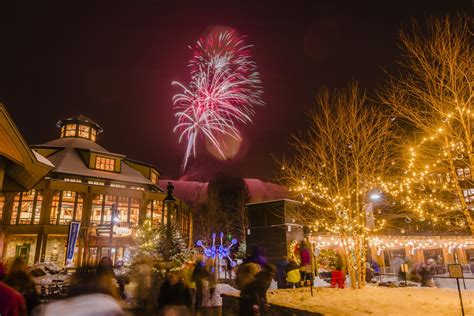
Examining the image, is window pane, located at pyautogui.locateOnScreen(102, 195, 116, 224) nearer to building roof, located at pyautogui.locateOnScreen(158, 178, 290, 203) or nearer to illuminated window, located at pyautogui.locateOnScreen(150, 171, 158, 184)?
illuminated window, located at pyautogui.locateOnScreen(150, 171, 158, 184)

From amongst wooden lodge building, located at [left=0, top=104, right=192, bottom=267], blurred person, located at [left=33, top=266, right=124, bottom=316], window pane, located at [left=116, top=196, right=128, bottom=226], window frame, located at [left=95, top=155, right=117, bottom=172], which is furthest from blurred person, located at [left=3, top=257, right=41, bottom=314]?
window frame, located at [left=95, top=155, right=117, bottom=172]

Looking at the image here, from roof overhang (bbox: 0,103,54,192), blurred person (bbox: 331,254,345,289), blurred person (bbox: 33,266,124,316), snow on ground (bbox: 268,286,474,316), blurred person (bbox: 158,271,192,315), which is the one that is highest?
roof overhang (bbox: 0,103,54,192)

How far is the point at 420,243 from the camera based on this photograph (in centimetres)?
2989

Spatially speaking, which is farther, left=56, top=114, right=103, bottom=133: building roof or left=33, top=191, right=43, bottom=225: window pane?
left=56, top=114, right=103, bottom=133: building roof

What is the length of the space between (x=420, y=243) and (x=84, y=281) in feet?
105

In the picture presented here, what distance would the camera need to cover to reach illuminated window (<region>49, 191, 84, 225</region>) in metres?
33.2

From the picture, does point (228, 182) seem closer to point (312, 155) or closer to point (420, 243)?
point (420, 243)

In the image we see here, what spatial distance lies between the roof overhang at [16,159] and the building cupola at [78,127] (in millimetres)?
32236

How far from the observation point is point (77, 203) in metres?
34.3

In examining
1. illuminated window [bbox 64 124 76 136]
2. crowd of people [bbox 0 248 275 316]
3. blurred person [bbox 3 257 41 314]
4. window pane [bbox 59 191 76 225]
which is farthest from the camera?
illuminated window [bbox 64 124 76 136]

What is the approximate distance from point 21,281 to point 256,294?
4063mm

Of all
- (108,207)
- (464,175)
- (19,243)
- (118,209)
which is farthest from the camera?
(118,209)

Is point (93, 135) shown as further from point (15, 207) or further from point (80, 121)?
point (15, 207)

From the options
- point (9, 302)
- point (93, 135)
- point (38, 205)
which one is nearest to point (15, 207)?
point (38, 205)
